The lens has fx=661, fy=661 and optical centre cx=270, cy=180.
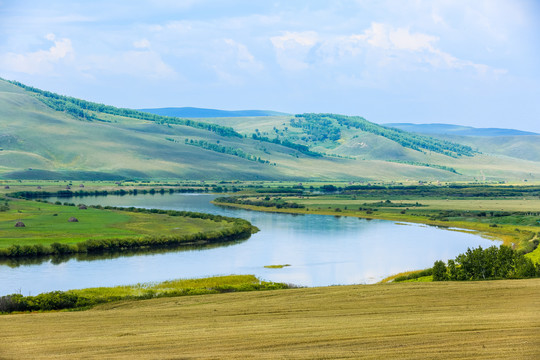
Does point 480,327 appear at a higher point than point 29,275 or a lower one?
higher

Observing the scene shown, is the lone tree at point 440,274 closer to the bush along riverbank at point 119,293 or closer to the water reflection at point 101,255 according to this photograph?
the bush along riverbank at point 119,293

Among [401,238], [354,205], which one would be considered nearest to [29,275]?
[401,238]

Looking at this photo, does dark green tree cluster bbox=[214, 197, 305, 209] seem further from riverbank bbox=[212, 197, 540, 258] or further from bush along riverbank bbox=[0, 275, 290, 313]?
A: bush along riverbank bbox=[0, 275, 290, 313]

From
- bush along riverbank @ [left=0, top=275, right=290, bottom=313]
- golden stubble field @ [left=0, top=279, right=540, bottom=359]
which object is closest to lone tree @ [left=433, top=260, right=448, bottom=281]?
golden stubble field @ [left=0, top=279, right=540, bottom=359]

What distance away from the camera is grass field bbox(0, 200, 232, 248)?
173 feet

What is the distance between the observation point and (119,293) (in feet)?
108

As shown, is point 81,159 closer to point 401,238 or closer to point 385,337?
point 401,238

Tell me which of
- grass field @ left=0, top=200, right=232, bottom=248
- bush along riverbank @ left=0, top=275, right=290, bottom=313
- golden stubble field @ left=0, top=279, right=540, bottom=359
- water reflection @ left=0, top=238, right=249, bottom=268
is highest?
golden stubble field @ left=0, top=279, right=540, bottom=359

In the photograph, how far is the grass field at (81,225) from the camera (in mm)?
52716

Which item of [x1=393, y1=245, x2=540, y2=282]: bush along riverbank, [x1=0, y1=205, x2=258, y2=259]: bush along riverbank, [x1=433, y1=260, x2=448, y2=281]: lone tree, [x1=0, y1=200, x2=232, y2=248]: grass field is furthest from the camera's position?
[x1=0, y1=200, x2=232, y2=248]: grass field

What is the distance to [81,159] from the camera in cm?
19125

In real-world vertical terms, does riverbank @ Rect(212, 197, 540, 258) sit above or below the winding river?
above

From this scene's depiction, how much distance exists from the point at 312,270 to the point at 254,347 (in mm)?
24315

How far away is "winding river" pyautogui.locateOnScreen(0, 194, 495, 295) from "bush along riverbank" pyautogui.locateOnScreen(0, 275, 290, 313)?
2.19 metres
